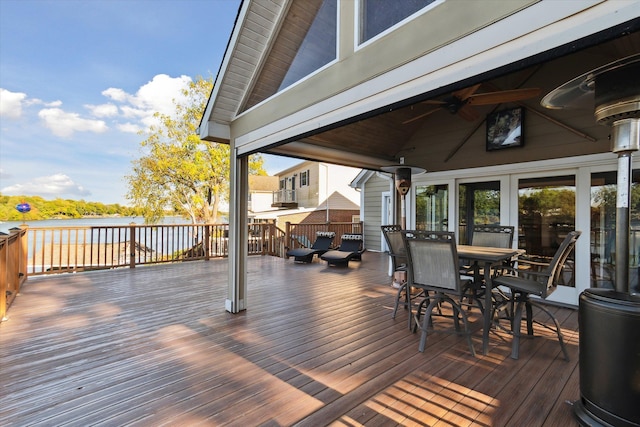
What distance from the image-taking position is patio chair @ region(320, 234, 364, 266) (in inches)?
299

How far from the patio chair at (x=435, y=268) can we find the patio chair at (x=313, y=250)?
17.1 ft

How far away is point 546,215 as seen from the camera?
4.68 meters

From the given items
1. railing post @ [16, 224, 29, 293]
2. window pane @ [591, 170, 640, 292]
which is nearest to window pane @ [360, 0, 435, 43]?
window pane @ [591, 170, 640, 292]

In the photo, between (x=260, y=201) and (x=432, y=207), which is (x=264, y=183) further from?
(x=432, y=207)

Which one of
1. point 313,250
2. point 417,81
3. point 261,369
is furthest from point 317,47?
point 313,250

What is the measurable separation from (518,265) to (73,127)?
24806 millimetres

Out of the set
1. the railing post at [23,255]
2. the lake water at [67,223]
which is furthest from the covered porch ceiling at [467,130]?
the lake water at [67,223]

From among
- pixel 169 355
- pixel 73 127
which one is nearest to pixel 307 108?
pixel 169 355

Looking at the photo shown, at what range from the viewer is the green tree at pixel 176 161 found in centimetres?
1230

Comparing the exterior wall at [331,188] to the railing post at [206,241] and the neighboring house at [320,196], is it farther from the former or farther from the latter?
the railing post at [206,241]

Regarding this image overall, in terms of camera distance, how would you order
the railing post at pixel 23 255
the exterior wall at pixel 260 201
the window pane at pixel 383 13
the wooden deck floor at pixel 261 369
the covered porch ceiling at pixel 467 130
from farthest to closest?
the exterior wall at pixel 260 201, the railing post at pixel 23 255, the covered porch ceiling at pixel 467 130, the window pane at pixel 383 13, the wooden deck floor at pixel 261 369

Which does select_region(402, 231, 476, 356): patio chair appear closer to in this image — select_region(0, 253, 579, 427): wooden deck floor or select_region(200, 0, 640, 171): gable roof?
select_region(0, 253, 579, 427): wooden deck floor

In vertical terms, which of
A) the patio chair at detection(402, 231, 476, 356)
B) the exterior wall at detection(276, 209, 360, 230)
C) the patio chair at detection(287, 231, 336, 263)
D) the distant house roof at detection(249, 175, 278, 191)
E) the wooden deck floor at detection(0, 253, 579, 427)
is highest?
the distant house roof at detection(249, 175, 278, 191)

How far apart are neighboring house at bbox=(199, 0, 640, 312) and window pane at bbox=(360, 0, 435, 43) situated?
0.5 inches
